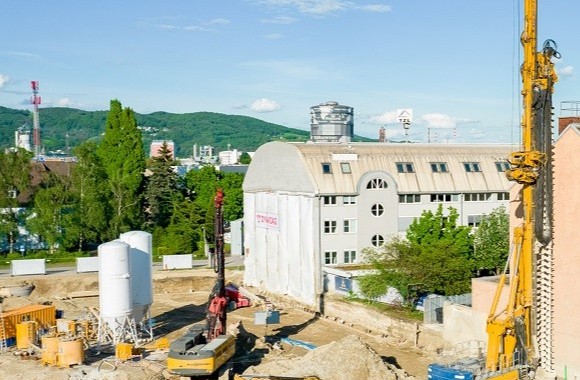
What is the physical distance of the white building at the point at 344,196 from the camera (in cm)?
5300

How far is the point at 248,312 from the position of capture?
169 ft

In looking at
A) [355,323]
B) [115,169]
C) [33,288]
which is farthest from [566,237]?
[115,169]

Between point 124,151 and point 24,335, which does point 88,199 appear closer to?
point 124,151

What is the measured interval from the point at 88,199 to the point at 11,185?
7743mm

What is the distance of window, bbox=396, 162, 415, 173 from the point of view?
→ 56.2 meters

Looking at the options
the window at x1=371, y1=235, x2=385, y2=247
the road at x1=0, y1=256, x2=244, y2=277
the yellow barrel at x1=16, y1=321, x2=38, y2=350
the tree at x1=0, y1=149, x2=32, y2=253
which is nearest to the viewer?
the yellow barrel at x1=16, y1=321, x2=38, y2=350

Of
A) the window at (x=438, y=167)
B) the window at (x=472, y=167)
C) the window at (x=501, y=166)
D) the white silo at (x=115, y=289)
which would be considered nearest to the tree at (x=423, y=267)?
the window at (x=438, y=167)

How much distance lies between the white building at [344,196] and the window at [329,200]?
0.08 meters

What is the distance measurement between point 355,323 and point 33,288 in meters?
28.2

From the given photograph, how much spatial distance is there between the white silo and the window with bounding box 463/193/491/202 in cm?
3010

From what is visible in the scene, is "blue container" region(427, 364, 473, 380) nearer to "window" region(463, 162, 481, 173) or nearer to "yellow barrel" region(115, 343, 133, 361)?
"yellow barrel" region(115, 343, 133, 361)

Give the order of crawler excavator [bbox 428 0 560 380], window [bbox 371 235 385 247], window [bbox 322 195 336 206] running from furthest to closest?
window [bbox 371 235 385 247]
window [bbox 322 195 336 206]
crawler excavator [bbox 428 0 560 380]

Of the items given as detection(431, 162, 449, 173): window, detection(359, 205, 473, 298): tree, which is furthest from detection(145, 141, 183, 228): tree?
detection(359, 205, 473, 298): tree

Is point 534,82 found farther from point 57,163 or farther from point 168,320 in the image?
point 57,163
